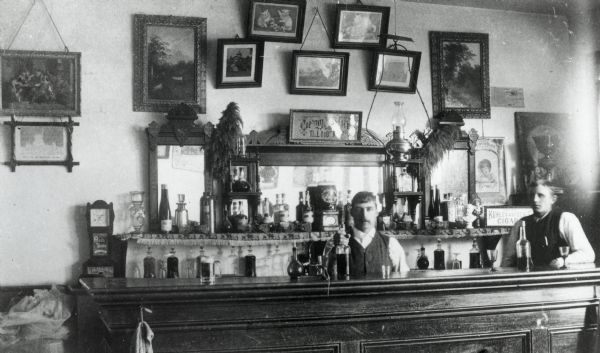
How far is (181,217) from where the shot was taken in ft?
17.9

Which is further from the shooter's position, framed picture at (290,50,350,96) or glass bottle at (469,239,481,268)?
glass bottle at (469,239,481,268)

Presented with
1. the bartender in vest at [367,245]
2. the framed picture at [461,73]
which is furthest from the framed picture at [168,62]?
the framed picture at [461,73]

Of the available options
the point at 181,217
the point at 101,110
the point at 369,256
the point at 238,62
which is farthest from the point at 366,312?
the point at 101,110

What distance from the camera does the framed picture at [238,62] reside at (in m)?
5.70

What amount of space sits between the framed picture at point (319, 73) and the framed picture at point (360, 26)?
6.8 inches

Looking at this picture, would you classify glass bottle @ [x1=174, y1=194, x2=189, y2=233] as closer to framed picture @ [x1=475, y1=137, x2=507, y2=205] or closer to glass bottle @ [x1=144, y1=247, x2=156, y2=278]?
glass bottle @ [x1=144, y1=247, x2=156, y2=278]

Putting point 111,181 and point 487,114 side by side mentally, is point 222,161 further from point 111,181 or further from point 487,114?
point 487,114

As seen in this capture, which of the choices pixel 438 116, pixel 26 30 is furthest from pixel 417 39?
pixel 26 30

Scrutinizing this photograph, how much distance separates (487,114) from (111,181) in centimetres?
399

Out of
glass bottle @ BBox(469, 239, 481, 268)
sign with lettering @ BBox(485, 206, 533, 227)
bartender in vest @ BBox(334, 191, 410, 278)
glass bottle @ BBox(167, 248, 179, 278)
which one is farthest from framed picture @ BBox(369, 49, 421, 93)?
glass bottle @ BBox(167, 248, 179, 278)

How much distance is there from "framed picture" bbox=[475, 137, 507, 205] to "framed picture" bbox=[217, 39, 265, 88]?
2.55 metres

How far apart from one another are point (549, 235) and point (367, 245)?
1447 mm

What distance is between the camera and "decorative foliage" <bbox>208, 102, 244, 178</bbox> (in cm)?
545

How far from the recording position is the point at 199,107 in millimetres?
5691
